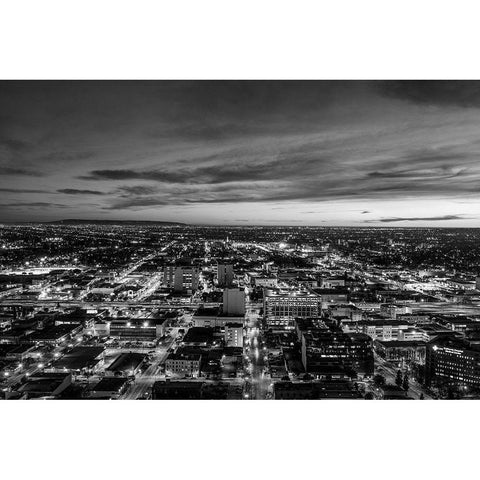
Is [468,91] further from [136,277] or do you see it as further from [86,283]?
[136,277]

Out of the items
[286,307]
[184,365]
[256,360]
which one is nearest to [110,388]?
[184,365]

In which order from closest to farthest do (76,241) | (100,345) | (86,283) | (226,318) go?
(100,345) < (226,318) < (86,283) < (76,241)

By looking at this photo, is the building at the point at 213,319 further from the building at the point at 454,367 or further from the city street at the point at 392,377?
the building at the point at 454,367

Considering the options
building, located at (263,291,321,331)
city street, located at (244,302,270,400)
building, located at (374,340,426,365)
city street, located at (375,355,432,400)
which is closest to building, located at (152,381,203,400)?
city street, located at (244,302,270,400)

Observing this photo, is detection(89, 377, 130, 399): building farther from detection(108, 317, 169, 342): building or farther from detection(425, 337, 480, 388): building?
detection(425, 337, 480, 388): building

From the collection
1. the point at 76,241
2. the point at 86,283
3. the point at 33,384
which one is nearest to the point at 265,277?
the point at 86,283

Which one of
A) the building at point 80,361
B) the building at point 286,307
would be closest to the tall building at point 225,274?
the building at point 286,307
